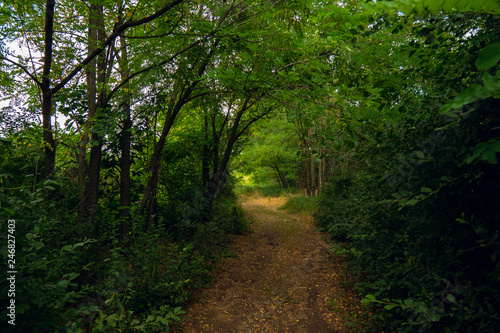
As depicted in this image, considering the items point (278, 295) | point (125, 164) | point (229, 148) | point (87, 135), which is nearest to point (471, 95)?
point (278, 295)

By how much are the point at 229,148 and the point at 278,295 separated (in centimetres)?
504

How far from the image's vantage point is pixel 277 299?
16.7ft

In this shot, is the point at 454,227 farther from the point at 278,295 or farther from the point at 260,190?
the point at 260,190

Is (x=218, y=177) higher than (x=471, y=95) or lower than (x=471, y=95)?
lower

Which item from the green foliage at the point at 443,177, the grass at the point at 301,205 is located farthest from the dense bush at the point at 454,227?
the grass at the point at 301,205

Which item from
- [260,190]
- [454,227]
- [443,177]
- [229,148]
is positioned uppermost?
[229,148]

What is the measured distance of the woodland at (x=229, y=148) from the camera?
6.51ft

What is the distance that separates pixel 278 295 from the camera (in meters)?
5.25

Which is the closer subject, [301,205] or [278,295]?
[278,295]

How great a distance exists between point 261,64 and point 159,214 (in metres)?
5.09

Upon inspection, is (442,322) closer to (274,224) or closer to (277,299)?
(277,299)

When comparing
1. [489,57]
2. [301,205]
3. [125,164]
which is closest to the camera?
[489,57]

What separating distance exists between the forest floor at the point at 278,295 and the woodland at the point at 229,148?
0.42 metres

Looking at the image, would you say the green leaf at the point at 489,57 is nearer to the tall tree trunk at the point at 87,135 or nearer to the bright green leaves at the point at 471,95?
the bright green leaves at the point at 471,95
